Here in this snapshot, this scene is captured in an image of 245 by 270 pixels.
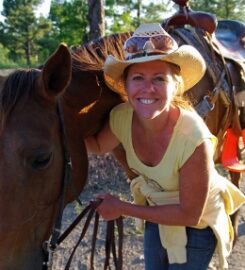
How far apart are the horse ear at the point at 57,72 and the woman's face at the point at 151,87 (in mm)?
307

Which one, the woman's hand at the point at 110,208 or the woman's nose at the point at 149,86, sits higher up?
the woman's nose at the point at 149,86

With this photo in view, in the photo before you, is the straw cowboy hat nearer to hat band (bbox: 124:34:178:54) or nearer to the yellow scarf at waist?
hat band (bbox: 124:34:178:54)

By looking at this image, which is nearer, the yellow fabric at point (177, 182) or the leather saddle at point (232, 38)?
→ the yellow fabric at point (177, 182)

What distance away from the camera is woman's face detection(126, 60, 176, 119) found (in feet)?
6.32

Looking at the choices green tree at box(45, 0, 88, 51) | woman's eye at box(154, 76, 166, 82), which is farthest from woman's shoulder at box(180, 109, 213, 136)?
green tree at box(45, 0, 88, 51)

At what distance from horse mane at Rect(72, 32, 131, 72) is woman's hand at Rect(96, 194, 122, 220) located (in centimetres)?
73

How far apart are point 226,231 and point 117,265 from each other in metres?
0.59

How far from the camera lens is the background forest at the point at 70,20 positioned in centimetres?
1159

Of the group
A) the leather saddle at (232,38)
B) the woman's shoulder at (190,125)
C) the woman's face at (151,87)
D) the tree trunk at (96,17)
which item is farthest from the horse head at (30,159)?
the tree trunk at (96,17)

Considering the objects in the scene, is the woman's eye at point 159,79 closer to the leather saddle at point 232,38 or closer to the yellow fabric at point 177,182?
the yellow fabric at point 177,182

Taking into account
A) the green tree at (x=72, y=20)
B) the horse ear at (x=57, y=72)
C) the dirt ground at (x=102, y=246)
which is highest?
the green tree at (x=72, y=20)

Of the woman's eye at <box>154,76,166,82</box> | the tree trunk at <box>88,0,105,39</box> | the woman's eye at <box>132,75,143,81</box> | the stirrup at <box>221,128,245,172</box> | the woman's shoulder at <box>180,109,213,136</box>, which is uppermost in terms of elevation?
the tree trunk at <box>88,0,105,39</box>

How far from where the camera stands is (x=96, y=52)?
2459 millimetres

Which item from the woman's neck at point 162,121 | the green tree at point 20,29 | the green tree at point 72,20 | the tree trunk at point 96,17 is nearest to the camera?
the woman's neck at point 162,121
